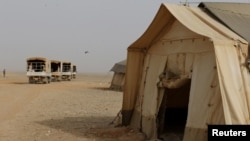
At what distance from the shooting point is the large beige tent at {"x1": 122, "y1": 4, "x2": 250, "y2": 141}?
9688 mm

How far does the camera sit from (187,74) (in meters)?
11.3

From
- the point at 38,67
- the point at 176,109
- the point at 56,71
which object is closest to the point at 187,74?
the point at 176,109

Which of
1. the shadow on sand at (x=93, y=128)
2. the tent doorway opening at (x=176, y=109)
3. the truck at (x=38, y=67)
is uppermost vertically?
the truck at (x=38, y=67)

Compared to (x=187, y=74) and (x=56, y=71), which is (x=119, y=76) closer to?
(x=56, y=71)

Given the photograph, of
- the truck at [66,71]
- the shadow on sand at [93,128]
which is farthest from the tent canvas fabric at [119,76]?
the shadow on sand at [93,128]

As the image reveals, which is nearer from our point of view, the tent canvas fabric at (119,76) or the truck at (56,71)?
the tent canvas fabric at (119,76)

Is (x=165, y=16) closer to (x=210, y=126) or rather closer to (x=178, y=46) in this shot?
(x=178, y=46)

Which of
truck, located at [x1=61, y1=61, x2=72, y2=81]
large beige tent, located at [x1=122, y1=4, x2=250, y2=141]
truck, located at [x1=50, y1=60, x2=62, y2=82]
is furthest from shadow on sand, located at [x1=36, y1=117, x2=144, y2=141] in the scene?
truck, located at [x1=61, y1=61, x2=72, y2=81]

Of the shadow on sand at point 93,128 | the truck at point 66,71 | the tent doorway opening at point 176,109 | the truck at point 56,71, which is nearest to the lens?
the shadow on sand at point 93,128

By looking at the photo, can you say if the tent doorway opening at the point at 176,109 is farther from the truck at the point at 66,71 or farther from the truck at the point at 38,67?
the truck at the point at 66,71

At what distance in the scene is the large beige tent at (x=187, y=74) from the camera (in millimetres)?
9688

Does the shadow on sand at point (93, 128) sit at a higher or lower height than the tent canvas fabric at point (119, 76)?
lower

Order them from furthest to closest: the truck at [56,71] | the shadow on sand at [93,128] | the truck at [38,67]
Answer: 1. the truck at [56,71]
2. the truck at [38,67]
3. the shadow on sand at [93,128]

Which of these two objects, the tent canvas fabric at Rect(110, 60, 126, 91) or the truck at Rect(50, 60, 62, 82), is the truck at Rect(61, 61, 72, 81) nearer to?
the truck at Rect(50, 60, 62, 82)
